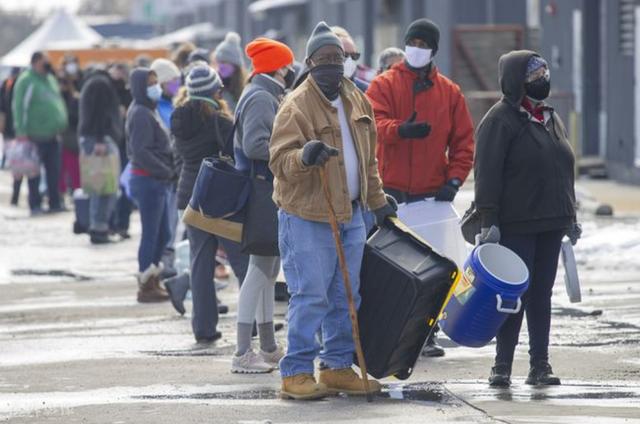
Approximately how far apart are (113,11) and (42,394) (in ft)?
382

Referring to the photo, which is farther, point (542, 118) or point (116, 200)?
point (116, 200)

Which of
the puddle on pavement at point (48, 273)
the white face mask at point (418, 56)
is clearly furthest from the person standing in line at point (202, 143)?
the puddle on pavement at point (48, 273)

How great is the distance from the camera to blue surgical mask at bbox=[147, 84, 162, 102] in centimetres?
1366

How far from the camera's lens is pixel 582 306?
12.8 meters

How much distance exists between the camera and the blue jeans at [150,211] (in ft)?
45.3

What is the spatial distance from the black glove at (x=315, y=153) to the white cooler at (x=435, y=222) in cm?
189

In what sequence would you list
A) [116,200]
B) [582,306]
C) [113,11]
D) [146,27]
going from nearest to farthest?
[582,306]
[116,200]
[146,27]
[113,11]

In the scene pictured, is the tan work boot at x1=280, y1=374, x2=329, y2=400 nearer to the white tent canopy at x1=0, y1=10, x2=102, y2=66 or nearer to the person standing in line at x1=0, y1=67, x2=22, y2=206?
the person standing in line at x1=0, y1=67, x2=22, y2=206

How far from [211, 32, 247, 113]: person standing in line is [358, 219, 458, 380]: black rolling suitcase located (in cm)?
417

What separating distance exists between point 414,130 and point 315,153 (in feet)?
5.87

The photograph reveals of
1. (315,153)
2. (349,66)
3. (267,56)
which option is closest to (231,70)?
(349,66)

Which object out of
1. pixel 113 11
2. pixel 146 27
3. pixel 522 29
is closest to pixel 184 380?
pixel 522 29

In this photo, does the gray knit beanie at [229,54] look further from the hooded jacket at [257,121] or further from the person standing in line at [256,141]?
the hooded jacket at [257,121]

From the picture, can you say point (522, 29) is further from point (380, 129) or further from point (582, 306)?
Answer: point (380, 129)
